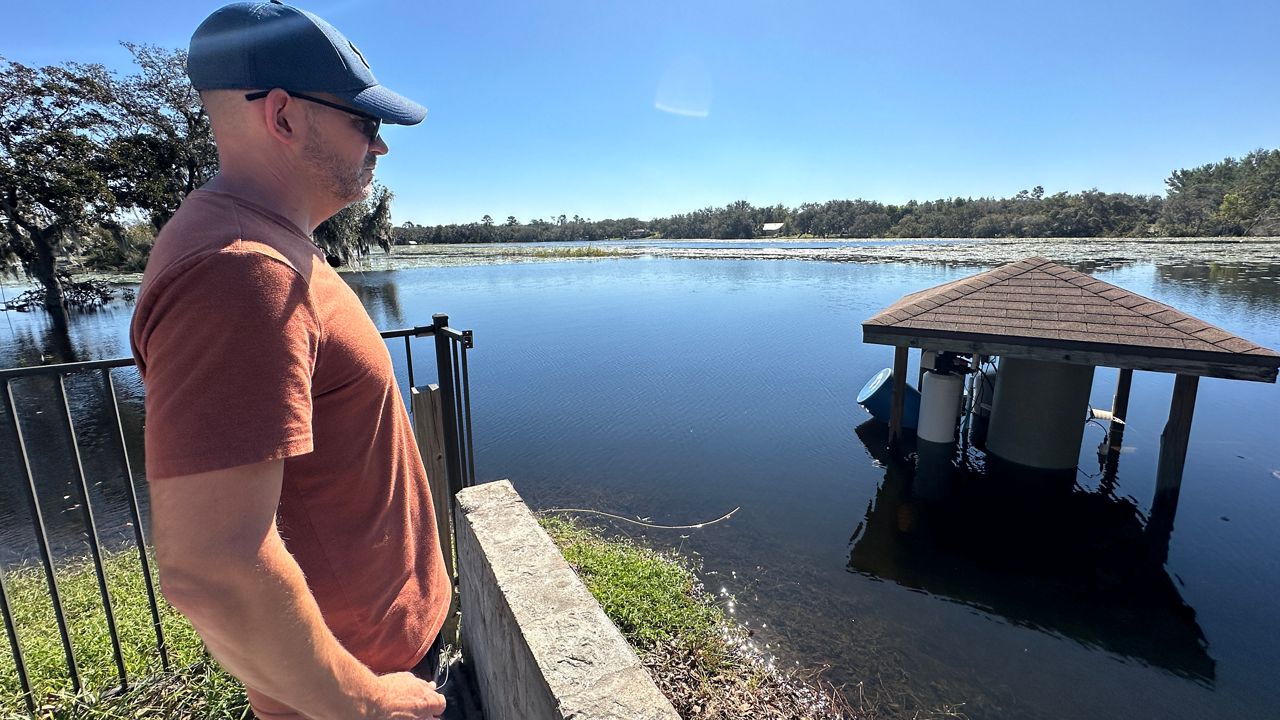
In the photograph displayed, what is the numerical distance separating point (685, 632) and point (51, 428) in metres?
12.3

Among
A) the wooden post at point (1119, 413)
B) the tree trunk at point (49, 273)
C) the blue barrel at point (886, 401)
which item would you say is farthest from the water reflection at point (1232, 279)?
the tree trunk at point (49, 273)

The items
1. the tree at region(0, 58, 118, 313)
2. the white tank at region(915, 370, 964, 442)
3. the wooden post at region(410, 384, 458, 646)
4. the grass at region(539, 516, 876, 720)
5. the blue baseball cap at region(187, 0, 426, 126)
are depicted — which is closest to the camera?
the blue baseball cap at region(187, 0, 426, 126)

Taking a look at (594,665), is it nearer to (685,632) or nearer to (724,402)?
(685,632)

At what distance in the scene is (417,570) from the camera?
1330 millimetres

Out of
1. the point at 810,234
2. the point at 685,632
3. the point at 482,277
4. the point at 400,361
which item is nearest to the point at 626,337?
the point at 400,361

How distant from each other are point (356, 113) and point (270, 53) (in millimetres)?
156

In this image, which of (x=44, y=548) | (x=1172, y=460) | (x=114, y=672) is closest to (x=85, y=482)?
(x=44, y=548)

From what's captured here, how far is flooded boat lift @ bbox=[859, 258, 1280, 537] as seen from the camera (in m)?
5.86

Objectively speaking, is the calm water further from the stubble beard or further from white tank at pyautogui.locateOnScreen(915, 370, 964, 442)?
the stubble beard

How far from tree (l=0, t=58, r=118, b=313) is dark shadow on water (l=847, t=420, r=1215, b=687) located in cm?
2266

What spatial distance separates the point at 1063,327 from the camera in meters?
6.49

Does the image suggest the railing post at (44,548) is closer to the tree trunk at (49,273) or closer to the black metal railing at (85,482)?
the black metal railing at (85,482)

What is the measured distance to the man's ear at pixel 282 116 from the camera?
983 millimetres

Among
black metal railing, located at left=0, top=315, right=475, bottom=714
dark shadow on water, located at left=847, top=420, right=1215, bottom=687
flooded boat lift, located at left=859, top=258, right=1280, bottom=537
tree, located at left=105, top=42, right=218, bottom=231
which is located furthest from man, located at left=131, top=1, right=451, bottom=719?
tree, located at left=105, top=42, right=218, bottom=231
